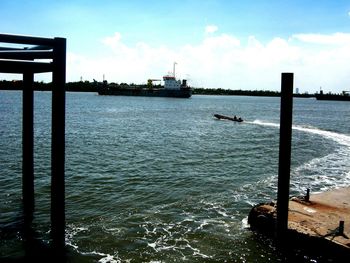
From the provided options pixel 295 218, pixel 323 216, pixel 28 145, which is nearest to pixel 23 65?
pixel 28 145

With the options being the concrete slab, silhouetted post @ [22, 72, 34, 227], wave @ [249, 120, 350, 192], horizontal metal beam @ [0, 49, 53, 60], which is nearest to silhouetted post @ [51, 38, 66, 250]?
horizontal metal beam @ [0, 49, 53, 60]

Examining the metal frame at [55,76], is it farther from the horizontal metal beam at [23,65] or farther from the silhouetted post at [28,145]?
the silhouetted post at [28,145]

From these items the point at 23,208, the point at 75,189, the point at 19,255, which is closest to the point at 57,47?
the point at 19,255

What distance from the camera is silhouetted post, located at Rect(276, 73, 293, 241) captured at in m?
8.96

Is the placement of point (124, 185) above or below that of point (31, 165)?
below

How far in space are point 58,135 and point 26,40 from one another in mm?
2133

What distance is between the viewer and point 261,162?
23062 millimetres

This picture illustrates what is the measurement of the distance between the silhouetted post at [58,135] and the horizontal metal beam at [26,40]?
0.53ft

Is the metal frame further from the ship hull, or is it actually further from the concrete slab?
the ship hull

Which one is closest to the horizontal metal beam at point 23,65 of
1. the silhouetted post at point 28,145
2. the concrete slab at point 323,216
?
the silhouetted post at point 28,145

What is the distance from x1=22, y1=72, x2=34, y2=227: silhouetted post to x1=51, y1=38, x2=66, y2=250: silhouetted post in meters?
2.84

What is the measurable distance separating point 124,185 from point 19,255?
23.9 ft

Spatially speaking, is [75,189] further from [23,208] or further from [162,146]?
[162,146]

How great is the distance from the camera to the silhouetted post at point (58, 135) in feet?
26.8
